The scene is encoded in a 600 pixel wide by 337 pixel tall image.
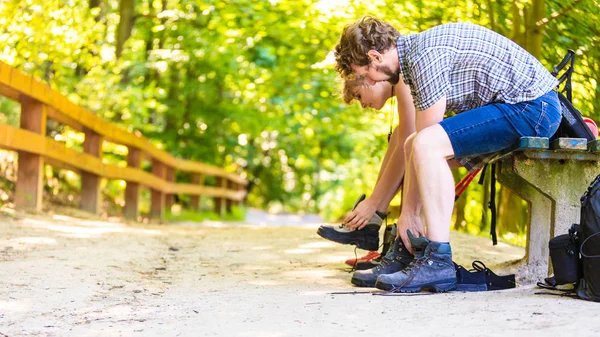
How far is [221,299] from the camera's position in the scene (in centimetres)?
318

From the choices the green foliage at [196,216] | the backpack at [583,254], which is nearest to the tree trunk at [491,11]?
the backpack at [583,254]

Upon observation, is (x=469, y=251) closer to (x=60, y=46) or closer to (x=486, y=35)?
(x=486, y=35)

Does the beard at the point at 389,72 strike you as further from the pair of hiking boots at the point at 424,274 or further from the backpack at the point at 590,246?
the backpack at the point at 590,246

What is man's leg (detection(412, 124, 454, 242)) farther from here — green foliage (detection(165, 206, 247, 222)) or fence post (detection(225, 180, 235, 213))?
fence post (detection(225, 180, 235, 213))

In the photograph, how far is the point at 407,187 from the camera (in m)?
3.57

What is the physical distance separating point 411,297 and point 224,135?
10.5 m

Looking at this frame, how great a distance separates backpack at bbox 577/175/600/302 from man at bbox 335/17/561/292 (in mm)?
504

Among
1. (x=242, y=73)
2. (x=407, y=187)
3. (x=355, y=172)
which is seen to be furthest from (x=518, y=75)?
(x=355, y=172)

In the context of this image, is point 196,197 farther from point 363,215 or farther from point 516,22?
point 363,215

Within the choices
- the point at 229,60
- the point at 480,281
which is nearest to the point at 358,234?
the point at 480,281

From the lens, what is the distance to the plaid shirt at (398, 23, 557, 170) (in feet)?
10.7

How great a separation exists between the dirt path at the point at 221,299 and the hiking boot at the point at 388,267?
61mm

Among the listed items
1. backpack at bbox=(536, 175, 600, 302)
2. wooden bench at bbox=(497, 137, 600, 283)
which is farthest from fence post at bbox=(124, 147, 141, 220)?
backpack at bbox=(536, 175, 600, 302)

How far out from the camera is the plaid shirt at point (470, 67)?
3273mm
